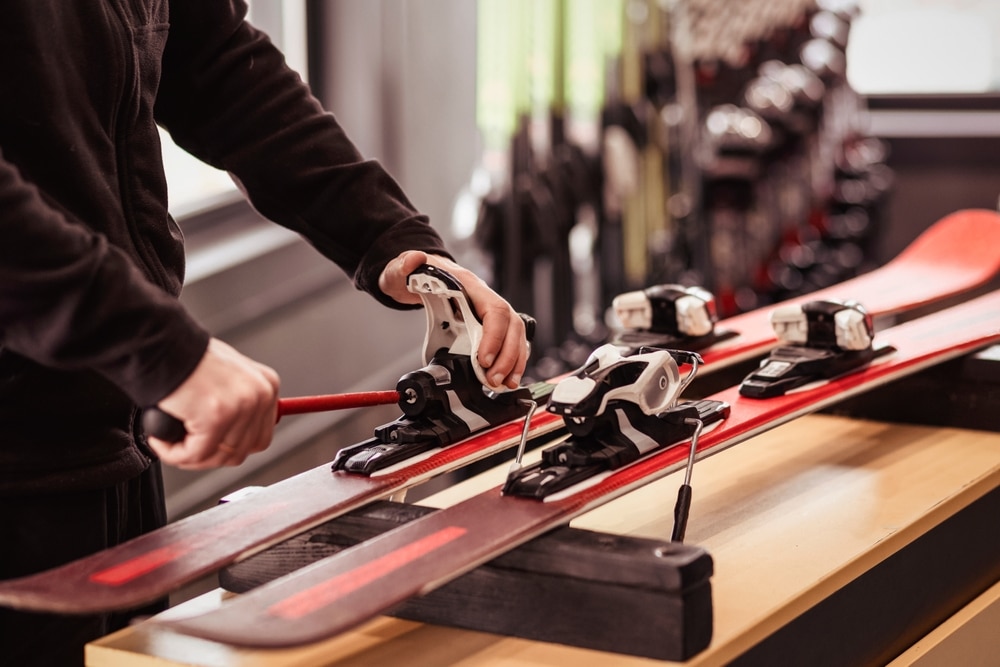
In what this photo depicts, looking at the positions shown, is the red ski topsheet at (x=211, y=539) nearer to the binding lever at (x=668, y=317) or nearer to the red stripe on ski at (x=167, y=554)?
the red stripe on ski at (x=167, y=554)

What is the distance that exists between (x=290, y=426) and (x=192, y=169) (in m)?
0.69

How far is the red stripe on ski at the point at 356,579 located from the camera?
3.33ft

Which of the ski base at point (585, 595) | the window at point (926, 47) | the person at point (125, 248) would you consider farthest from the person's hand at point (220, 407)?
the window at point (926, 47)

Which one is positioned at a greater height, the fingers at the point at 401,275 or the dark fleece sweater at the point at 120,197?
the dark fleece sweater at the point at 120,197

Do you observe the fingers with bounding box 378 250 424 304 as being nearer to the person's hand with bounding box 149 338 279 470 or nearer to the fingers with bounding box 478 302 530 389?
the fingers with bounding box 478 302 530 389

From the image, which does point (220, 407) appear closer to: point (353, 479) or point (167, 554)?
point (167, 554)

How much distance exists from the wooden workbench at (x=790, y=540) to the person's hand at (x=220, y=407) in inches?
8.4

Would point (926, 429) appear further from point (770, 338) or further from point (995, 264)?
point (995, 264)

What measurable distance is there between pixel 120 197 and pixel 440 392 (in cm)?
43

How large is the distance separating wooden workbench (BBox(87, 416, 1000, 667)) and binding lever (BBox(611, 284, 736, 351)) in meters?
0.19

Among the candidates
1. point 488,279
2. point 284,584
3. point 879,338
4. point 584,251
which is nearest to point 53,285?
point 284,584

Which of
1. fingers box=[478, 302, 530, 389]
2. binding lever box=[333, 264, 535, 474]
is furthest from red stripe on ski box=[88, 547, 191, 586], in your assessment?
fingers box=[478, 302, 530, 389]

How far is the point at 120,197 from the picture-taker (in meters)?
1.25

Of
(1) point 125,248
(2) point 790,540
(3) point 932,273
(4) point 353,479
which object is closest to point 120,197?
(1) point 125,248
